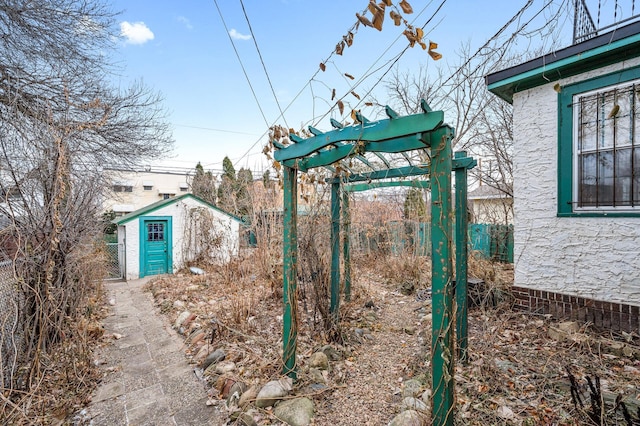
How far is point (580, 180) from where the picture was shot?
3.46 meters

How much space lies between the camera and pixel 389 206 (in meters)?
9.77

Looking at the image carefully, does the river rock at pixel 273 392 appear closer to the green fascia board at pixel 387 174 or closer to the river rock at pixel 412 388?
the river rock at pixel 412 388

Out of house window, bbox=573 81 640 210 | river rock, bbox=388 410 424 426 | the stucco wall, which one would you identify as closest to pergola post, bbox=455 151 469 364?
river rock, bbox=388 410 424 426

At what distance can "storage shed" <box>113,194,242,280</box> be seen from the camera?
827cm

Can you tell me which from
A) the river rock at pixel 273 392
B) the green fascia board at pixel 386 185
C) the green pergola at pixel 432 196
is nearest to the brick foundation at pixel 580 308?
the green pergola at pixel 432 196

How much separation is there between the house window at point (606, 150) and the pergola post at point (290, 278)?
3362mm

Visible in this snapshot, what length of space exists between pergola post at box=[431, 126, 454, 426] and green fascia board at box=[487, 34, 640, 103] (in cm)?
205

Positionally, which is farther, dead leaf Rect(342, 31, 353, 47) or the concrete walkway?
the concrete walkway

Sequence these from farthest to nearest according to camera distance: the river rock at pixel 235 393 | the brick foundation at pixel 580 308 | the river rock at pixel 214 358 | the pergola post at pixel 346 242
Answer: the pergola post at pixel 346 242 < the river rock at pixel 214 358 < the brick foundation at pixel 580 308 < the river rock at pixel 235 393

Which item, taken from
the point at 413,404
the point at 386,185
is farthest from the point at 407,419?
the point at 386,185

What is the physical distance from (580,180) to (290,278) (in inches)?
140

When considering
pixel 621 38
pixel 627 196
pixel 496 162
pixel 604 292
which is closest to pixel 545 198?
pixel 627 196

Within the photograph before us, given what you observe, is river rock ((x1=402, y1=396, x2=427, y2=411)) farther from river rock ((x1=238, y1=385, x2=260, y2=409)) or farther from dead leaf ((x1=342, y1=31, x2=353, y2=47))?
dead leaf ((x1=342, y1=31, x2=353, y2=47))

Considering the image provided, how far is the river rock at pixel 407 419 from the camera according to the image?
6.86 ft
